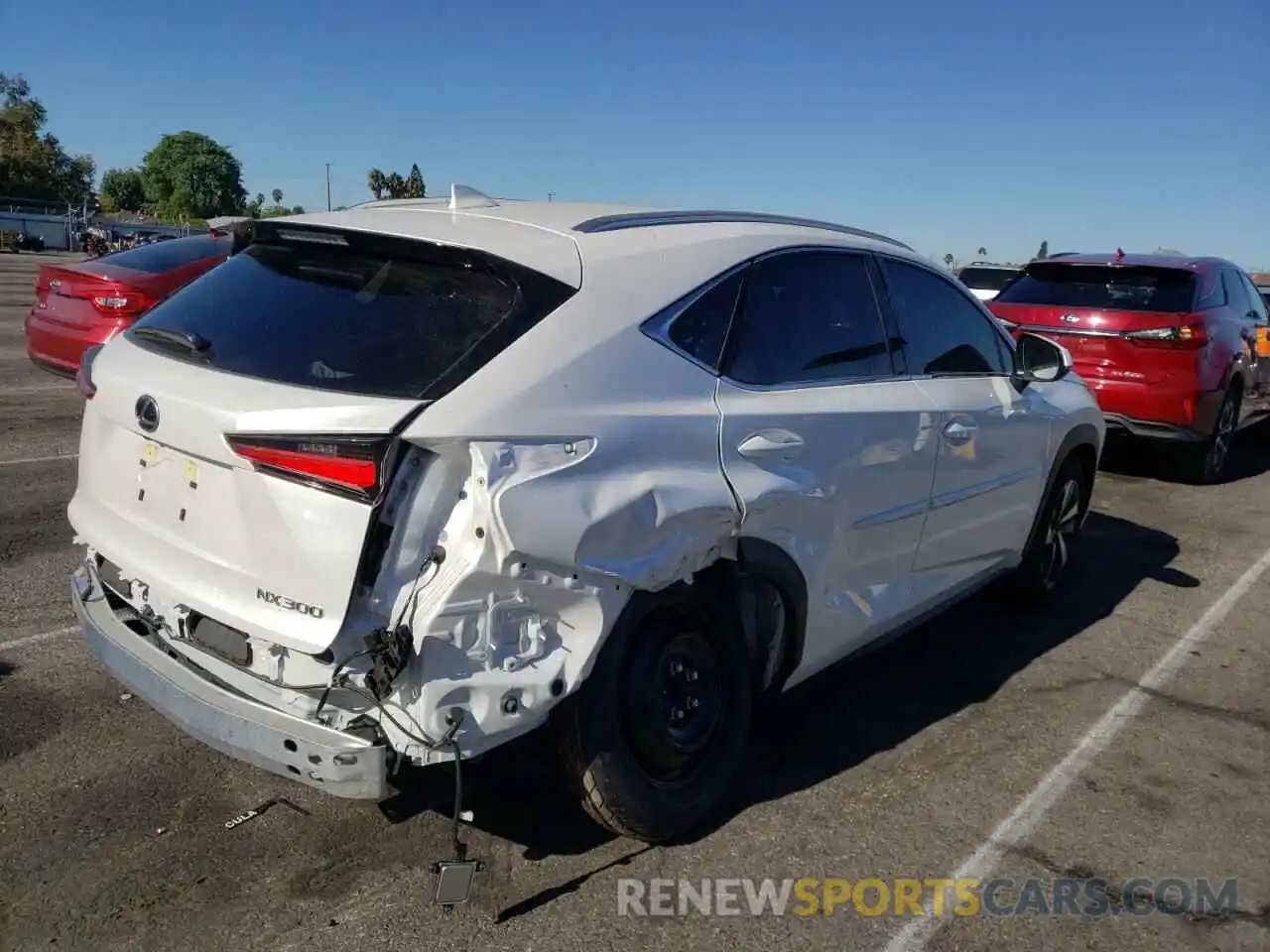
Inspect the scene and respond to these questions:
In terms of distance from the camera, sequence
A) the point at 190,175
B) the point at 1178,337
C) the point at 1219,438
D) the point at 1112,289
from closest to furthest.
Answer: the point at 1178,337 → the point at 1112,289 → the point at 1219,438 → the point at 190,175

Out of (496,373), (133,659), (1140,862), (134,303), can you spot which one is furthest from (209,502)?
(134,303)

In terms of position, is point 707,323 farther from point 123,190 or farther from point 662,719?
point 123,190

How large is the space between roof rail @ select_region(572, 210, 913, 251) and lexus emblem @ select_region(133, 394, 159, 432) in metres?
1.32

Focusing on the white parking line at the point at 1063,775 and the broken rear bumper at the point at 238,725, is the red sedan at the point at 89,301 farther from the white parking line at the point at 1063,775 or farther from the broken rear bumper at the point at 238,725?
the white parking line at the point at 1063,775

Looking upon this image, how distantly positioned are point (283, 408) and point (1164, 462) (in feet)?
31.2

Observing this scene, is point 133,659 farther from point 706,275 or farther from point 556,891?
point 706,275

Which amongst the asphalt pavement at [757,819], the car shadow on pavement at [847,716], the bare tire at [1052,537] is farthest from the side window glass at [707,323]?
the bare tire at [1052,537]

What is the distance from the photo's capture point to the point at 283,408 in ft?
8.78

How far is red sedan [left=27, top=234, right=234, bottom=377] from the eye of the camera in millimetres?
8531

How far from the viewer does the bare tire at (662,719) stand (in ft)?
9.79

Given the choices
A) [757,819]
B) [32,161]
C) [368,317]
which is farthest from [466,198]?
[32,161]

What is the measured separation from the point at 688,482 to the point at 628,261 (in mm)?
702

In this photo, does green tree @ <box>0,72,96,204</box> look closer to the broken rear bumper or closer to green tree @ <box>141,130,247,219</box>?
green tree @ <box>141,130,247,219</box>

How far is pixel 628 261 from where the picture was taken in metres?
3.22
